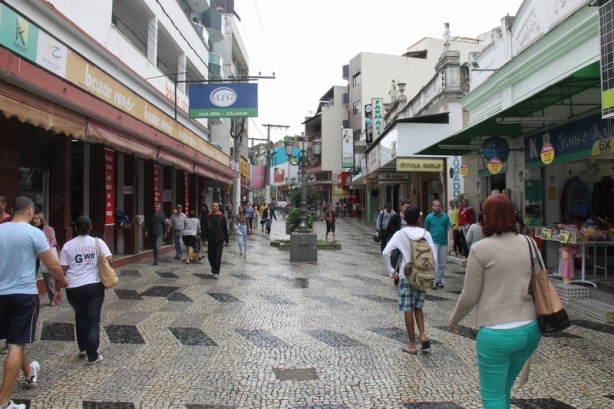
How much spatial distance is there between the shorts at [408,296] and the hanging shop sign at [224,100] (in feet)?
32.0

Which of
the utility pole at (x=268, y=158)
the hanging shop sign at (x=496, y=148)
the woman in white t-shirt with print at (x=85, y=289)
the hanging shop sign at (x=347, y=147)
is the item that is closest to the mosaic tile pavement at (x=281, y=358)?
the woman in white t-shirt with print at (x=85, y=289)

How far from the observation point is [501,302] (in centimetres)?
279

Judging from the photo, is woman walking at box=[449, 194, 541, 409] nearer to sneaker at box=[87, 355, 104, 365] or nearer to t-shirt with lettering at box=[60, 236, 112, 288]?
t-shirt with lettering at box=[60, 236, 112, 288]

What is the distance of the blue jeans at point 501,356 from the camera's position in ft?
8.91

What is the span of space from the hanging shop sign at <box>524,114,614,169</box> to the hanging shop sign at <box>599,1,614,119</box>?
239 cm

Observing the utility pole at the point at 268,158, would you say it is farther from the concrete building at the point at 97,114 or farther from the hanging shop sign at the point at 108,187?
the hanging shop sign at the point at 108,187

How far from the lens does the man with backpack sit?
194 inches

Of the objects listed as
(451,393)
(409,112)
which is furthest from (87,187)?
(409,112)

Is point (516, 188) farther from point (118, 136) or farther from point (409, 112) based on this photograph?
point (409, 112)

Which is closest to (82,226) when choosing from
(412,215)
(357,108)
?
(412,215)

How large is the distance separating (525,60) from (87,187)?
10576mm

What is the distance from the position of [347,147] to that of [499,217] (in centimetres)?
3893

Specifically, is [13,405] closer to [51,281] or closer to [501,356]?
[501,356]

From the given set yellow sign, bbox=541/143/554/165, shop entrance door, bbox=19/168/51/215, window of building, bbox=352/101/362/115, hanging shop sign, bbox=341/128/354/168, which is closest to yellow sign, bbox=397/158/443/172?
yellow sign, bbox=541/143/554/165
